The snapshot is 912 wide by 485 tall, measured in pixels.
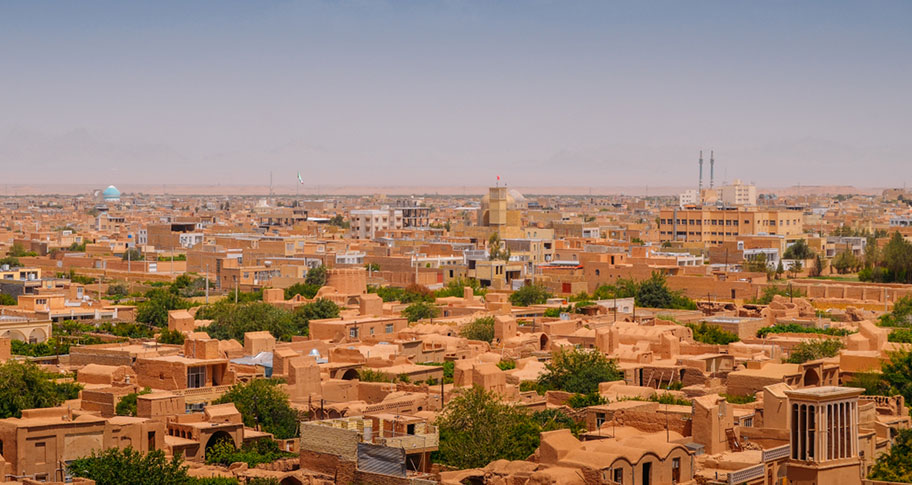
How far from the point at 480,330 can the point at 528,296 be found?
41.1 feet

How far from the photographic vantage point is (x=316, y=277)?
179 ft

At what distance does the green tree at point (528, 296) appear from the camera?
160 ft

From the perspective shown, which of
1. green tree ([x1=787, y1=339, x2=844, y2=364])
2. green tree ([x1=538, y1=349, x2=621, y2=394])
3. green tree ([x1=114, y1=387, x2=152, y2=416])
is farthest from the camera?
green tree ([x1=787, y1=339, x2=844, y2=364])

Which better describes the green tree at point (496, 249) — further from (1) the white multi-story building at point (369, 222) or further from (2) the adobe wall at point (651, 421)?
(2) the adobe wall at point (651, 421)

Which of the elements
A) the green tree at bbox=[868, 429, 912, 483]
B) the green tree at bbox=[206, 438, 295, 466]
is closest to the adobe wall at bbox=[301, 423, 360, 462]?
the green tree at bbox=[206, 438, 295, 466]

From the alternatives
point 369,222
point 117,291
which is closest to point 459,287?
point 117,291

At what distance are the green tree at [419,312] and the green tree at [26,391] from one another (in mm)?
15900

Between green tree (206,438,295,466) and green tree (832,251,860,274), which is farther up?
green tree (832,251,860,274)

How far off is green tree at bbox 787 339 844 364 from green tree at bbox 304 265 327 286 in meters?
24.2

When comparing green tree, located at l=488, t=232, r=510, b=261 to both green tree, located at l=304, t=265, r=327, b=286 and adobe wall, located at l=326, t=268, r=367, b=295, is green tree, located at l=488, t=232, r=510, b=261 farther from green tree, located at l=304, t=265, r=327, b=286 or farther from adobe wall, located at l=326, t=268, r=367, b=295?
adobe wall, located at l=326, t=268, r=367, b=295

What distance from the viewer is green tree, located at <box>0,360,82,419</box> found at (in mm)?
25312

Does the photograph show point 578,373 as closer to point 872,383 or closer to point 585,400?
point 585,400

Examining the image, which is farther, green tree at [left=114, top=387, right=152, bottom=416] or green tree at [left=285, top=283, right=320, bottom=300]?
green tree at [left=285, top=283, right=320, bottom=300]

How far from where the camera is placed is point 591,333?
117 ft
